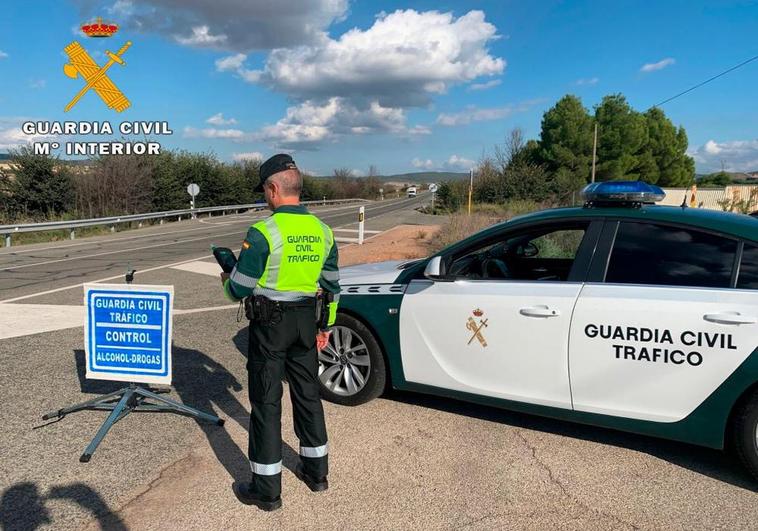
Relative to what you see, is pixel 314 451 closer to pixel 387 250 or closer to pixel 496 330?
pixel 496 330

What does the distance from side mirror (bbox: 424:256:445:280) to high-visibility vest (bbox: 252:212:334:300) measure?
98 centimetres

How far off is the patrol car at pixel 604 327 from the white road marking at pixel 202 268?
797 centimetres

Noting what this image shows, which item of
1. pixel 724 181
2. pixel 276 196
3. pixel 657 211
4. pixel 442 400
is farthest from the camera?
pixel 724 181

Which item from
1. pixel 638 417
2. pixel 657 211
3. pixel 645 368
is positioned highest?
pixel 657 211

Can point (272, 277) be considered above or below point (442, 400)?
above

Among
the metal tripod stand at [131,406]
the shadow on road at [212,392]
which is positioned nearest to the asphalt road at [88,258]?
the shadow on road at [212,392]

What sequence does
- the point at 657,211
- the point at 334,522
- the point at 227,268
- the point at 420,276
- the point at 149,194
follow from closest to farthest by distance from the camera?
the point at 334,522 → the point at 227,268 → the point at 657,211 → the point at 420,276 → the point at 149,194

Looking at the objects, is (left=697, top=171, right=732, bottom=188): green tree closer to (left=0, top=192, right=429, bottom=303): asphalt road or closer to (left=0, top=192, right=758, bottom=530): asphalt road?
(left=0, top=192, right=429, bottom=303): asphalt road

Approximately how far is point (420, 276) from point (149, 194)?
104ft

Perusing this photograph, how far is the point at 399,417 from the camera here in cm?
410

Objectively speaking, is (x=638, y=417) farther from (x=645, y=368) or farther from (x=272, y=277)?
(x=272, y=277)

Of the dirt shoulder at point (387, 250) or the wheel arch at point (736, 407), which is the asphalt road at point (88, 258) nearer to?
the dirt shoulder at point (387, 250)

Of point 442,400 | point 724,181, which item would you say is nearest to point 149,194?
point 442,400

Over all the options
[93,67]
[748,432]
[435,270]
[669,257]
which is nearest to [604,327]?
[669,257]
